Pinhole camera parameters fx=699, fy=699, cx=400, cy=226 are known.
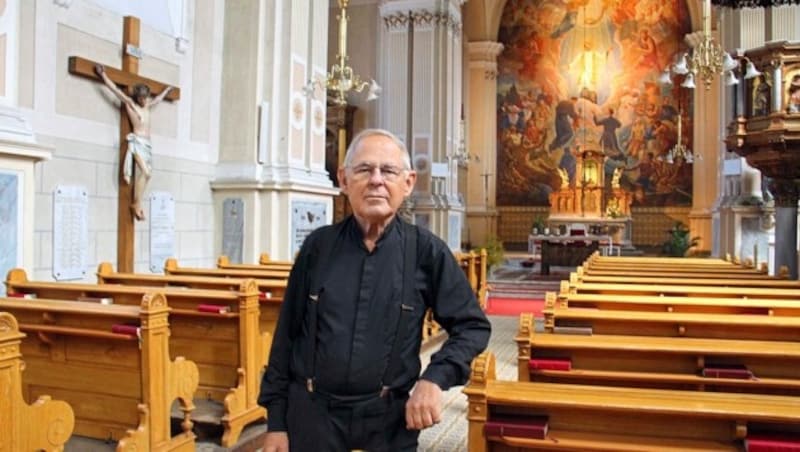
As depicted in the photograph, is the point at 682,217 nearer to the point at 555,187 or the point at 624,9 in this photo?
the point at 555,187

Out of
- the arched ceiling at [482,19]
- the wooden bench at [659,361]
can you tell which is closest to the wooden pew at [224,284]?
the wooden bench at [659,361]

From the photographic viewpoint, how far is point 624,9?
2064 cm

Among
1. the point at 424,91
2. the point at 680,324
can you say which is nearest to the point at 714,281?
the point at 680,324

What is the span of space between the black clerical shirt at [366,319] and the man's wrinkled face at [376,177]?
0.10m

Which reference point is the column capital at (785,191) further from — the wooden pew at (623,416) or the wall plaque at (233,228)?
the wooden pew at (623,416)

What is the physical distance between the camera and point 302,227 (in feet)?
28.3

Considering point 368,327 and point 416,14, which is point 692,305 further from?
point 416,14

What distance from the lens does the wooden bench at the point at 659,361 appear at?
3.06m

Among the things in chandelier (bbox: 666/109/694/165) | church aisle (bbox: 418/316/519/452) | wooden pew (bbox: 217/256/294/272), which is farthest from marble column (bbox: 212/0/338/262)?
chandelier (bbox: 666/109/694/165)

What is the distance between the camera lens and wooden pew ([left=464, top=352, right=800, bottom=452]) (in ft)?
6.93

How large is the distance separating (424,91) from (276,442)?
1368cm

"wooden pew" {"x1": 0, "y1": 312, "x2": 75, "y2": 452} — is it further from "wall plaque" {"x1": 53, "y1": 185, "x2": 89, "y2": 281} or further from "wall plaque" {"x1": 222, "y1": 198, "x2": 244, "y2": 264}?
"wall plaque" {"x1": 222, "y1": 198, "x2": 244, "y2": 264}

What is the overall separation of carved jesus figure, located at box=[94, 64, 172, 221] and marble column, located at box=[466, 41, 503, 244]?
1445 cm

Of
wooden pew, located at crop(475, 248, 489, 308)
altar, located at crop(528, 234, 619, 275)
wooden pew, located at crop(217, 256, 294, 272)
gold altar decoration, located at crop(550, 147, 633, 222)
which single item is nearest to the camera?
wooden pew, located at crop(217, 256, 294, 272)
